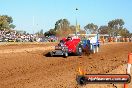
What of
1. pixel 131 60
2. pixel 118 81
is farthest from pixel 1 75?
pixel 118 81

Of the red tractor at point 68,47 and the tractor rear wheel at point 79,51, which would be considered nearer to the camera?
the red tractor at point 68,47

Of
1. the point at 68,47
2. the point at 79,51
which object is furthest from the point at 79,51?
the point at 68,47

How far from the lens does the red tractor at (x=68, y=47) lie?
25.8 meters

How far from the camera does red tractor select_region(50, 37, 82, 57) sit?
2583 centimetres

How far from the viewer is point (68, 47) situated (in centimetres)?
2644

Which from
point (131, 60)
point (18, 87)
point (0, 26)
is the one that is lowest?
point (18, 87)

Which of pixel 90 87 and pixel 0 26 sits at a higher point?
pixel 0 26

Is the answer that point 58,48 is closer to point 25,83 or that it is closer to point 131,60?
point 25,83

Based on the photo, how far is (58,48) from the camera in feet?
85.1

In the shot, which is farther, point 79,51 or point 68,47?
point 79,51

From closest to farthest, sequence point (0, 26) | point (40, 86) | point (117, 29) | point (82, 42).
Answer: point (40, 86), point (82, 42), point (0, 26), point (117, 29)

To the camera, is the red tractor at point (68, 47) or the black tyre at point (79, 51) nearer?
the red tractor at point (68, 47)

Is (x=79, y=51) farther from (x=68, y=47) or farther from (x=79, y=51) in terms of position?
(x=68, y=47)

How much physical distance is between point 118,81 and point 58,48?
1970 centimetres
